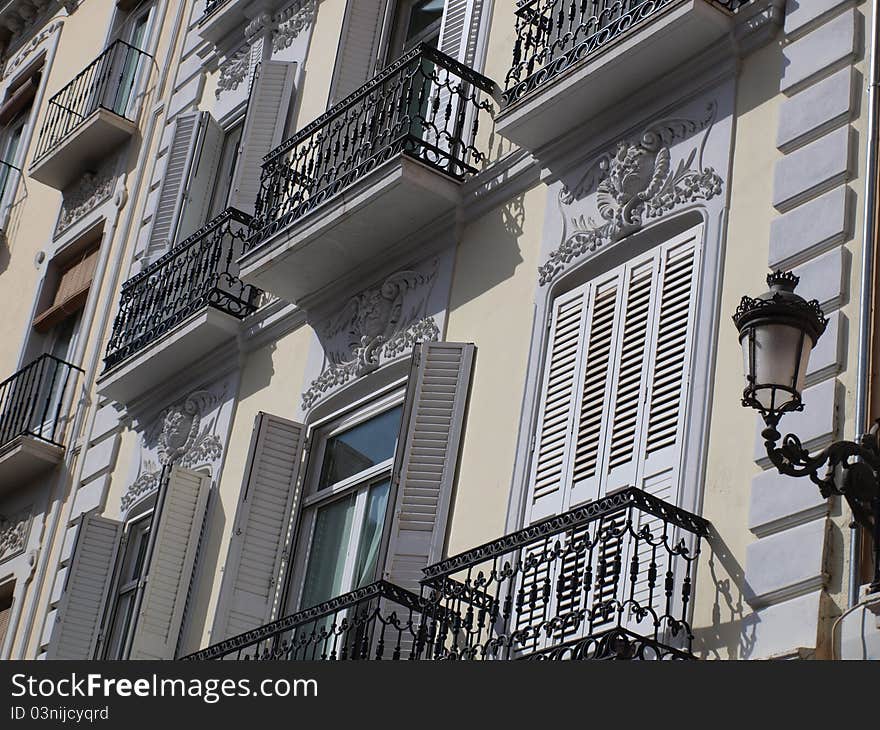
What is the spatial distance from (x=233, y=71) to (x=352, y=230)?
170 inches

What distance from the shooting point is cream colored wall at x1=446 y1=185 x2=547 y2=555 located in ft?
33.3

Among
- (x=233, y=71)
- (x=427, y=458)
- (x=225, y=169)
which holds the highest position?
(x=233, y=71)

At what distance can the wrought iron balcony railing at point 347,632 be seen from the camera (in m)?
9.67

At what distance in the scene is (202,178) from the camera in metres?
15.3

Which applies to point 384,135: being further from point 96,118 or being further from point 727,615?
point 96,118

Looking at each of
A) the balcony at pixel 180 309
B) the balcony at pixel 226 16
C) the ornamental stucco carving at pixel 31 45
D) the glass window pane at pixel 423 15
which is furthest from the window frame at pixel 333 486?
the ornamental stucco carving at pixel 31 45

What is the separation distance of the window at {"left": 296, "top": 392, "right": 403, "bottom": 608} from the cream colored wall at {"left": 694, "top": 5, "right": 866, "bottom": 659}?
9.33 ft

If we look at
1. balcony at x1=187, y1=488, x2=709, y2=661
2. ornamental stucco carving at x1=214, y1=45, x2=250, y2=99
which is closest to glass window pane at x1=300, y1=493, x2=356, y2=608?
balcony at x1=187, y1=488, x2=709, y2=661

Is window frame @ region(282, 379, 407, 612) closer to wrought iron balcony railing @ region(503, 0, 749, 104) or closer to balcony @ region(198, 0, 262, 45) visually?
wrought iron balcony railing @ region(503, 0, 749, 104)

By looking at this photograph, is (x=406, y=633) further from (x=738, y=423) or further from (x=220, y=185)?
(x=220, y=185)

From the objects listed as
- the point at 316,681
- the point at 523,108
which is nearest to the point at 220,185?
the point at 523,108

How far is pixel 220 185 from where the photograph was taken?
1530 centimetres

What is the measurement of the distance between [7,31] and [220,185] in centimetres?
799

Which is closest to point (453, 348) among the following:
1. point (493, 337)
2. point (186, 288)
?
point (493, 337)
